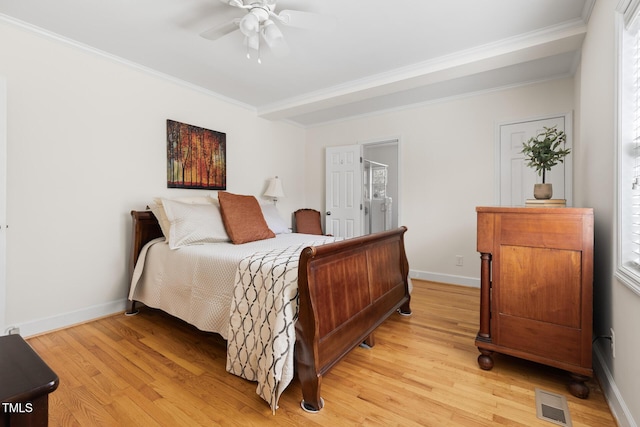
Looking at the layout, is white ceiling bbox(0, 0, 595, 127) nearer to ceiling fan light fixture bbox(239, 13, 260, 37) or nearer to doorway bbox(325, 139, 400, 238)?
ceiling fan light fixture bbox(239, 13, 260, 37)

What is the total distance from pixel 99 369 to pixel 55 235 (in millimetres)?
1282

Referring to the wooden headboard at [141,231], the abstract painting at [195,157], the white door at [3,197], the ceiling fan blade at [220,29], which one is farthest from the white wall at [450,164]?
the white door at [3,197]

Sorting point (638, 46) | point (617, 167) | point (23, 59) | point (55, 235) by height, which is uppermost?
point (23, 59)

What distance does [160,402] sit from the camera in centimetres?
162

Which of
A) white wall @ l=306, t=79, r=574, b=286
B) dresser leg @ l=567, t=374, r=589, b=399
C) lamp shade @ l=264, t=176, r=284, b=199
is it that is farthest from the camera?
lamp shade @ l=264, t=176, r=284, b=199

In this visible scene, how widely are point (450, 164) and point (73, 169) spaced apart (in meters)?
4.05

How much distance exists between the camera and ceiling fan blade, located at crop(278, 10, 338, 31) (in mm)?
1967

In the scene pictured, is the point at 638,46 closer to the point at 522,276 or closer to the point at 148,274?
the point at 522,276

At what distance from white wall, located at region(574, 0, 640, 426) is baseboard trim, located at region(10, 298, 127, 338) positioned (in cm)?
368

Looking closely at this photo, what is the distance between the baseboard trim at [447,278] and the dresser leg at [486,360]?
1.95 metres

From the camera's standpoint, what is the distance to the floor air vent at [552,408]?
1490mm

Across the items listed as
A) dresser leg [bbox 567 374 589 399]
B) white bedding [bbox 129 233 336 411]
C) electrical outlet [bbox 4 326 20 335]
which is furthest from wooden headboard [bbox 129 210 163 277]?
dresser leg [bbox 567 374 589 399]

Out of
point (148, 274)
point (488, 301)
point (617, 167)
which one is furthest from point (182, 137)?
point (617, 167)

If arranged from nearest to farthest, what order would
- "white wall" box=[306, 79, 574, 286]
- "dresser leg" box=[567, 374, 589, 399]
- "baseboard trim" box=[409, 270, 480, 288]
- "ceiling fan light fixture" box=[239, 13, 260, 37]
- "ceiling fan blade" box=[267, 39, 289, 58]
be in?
"dresser leg" box=[567, 374, 589, 399] < "ceiling fan light fixture" box=[239, 13, 260, 37] < "ceiling fan blade" box=[267, 39, 289, 58] < "white wall" box=[306, 79, 574, 286] < "baseboard trim" box=[409, 270, 480, 288]
